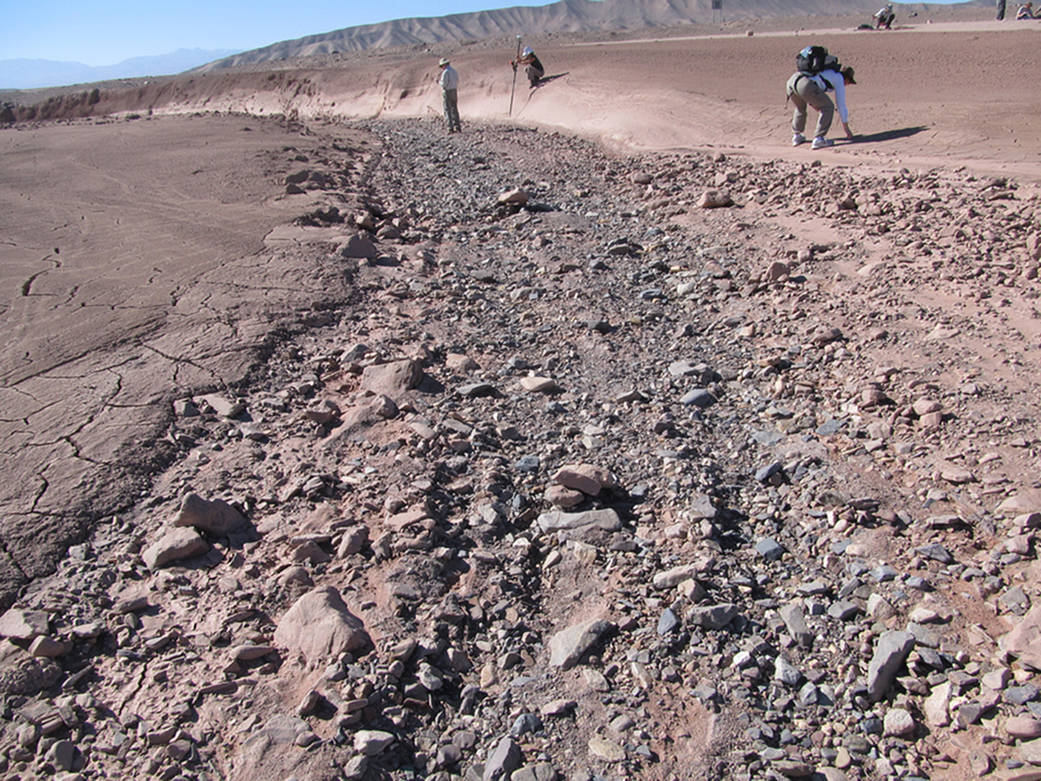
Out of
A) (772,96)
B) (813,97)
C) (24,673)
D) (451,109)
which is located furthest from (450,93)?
(24,673)

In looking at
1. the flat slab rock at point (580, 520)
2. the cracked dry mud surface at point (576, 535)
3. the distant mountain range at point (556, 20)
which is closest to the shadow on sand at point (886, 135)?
the cracked dry mud surface at point (576, 535)

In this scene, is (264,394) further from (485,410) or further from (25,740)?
(25,740)

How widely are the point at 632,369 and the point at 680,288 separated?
63.5 inches

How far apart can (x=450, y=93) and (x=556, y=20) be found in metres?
87.7

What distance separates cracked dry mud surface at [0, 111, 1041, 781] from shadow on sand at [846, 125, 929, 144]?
4009mm

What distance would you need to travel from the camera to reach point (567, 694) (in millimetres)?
2572

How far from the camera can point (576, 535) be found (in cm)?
334

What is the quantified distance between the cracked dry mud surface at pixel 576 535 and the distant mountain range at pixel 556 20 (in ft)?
294

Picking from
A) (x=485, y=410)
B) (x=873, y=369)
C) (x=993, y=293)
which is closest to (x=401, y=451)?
(x=485, y=410)

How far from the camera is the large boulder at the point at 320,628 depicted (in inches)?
106

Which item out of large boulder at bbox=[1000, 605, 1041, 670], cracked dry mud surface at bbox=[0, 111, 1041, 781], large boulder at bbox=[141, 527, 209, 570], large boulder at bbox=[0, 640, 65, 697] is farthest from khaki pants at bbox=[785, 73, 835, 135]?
large boulder at bbox=[0, 640, 65, 697]

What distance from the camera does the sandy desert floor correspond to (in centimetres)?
254

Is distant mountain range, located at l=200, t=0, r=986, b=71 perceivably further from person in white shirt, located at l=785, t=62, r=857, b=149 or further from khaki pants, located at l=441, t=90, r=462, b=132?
person in white shirt, located at l=785, t=62, r=857, b=149

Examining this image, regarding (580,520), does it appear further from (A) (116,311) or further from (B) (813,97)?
(B) (813,97)
